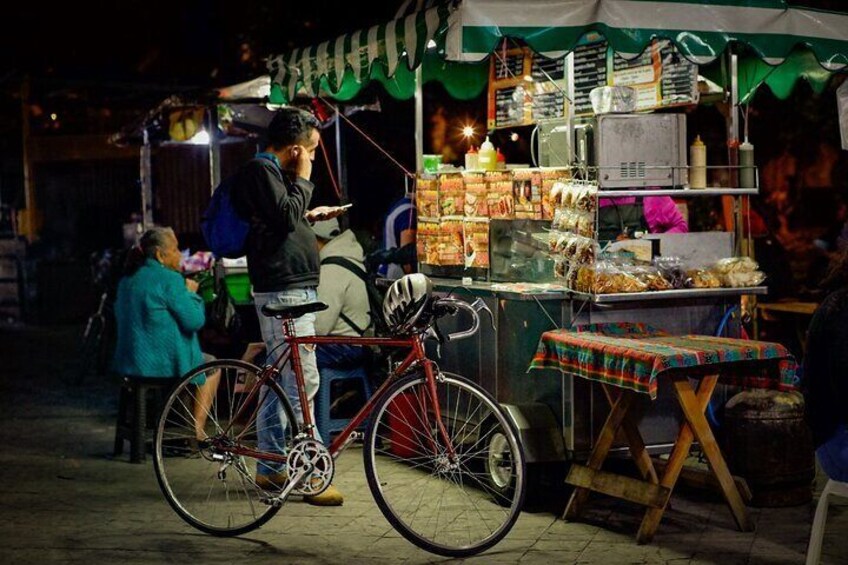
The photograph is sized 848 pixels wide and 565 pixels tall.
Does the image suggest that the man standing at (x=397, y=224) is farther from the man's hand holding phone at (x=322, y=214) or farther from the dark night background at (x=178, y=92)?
the dark night background at (x=178, y=92)

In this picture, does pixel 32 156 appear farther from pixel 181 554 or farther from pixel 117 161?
pixel 181 554

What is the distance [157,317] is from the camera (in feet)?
29.0

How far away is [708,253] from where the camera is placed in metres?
7.69

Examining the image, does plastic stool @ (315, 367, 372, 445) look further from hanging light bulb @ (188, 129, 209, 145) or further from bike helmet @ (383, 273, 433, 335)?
hanging light bulb @ (188, 129, 209, 145)

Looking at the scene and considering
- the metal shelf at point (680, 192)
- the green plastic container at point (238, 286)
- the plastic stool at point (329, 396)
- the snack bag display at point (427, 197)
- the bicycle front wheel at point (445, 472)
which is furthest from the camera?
the green plastic container at point (238, 286)

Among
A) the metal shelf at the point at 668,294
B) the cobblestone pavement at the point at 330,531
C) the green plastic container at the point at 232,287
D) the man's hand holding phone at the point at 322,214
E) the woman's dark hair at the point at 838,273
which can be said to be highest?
the man's hand holding phone at the point at 322,214

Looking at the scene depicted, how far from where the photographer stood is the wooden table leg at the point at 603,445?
6664mm

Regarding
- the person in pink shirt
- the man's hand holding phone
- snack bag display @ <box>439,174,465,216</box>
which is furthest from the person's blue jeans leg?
snack bag display @ <box>439,174,465,216</box>

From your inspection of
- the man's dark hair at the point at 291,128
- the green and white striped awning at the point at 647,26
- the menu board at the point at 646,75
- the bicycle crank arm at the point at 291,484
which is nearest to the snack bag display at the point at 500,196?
the menu board at the point at 646,75

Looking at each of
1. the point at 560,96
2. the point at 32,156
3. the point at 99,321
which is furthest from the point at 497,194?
the point at 32,156

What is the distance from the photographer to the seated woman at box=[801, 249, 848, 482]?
496 cm

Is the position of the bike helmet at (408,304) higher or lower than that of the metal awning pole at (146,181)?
lower

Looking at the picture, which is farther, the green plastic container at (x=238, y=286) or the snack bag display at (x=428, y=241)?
the green plastic container at (x=238, y=286)

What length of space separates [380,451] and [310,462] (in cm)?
38
